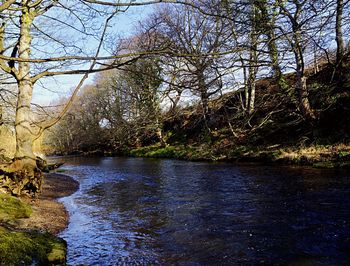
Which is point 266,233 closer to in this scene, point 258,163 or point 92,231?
point 92,231

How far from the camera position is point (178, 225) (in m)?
7.30

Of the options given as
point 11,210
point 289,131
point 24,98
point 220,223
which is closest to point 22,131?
point 24,98

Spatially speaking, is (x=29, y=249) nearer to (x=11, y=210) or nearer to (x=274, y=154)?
(x=11, y=210)

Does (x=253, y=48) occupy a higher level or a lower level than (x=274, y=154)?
higher

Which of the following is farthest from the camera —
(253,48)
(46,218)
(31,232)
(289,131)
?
(289,131)

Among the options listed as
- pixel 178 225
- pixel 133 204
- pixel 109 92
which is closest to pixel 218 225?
pixel 178 225

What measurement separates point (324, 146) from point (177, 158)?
1295 cm

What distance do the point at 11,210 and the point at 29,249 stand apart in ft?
10.2

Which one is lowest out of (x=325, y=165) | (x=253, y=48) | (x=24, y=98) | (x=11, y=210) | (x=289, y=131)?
(x=325, y=165)

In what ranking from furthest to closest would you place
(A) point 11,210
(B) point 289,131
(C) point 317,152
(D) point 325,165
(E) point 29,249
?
(B) point 289,131 < (C) point 317,152 < (D) point 325,165 < (A) point 11,210 < (E) point 29,249

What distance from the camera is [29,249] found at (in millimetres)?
4691

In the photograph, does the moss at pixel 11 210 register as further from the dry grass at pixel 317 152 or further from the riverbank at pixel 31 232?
the dry grass at pixel 317 152

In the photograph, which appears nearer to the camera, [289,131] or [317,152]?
[317,152]

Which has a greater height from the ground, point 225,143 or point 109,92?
point 109,92
